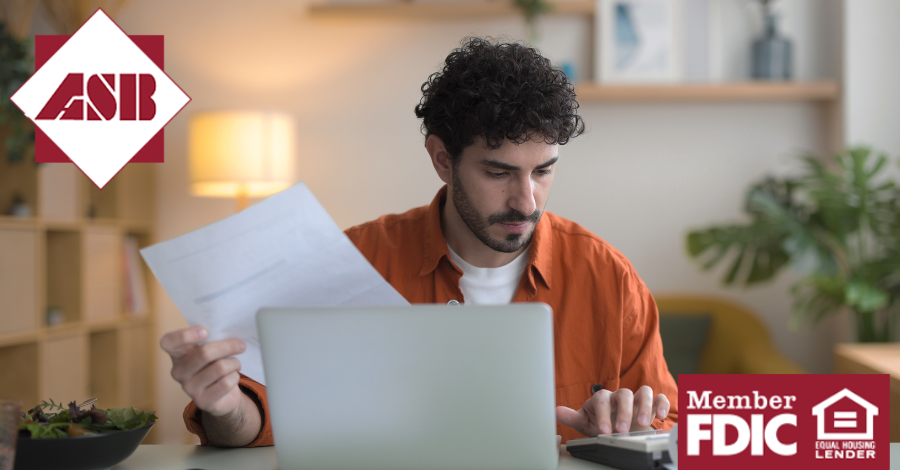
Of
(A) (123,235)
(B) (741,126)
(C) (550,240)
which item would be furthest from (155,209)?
(B) (741,126)

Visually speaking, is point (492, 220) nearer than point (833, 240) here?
Yes

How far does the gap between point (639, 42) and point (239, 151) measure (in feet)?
5.38

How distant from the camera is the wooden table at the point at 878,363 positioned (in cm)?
163

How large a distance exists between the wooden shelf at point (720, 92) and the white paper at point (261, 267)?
2.11 m

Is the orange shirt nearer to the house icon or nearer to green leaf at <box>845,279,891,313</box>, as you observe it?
the house icon

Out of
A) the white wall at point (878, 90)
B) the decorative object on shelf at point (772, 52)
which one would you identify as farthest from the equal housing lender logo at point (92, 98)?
the white wall at point (878, 90)

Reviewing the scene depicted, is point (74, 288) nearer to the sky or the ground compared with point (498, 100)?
nearer to the ground

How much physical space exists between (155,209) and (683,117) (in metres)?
2.32

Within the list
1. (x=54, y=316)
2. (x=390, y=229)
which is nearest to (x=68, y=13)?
(x=54, y=316)

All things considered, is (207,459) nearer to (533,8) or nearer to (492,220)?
(492,220)

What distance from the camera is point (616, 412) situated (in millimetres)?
894

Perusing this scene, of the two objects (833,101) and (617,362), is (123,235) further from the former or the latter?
(833,101)

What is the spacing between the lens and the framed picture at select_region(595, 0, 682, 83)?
108 inches

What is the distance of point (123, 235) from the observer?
9.44 ft
